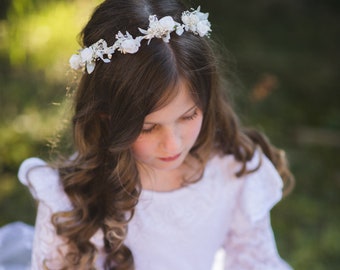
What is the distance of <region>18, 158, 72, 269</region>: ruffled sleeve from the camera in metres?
1.57

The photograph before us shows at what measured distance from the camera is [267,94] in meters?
3.56

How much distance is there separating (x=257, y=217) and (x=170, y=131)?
54 centimetres

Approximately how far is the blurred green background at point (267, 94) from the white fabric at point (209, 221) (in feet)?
1.48

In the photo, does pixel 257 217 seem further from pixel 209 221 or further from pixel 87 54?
pixel 87 54

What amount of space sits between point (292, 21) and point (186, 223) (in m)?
3.15

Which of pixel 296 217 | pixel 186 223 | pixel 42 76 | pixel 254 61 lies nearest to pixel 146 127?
pixel 186 223

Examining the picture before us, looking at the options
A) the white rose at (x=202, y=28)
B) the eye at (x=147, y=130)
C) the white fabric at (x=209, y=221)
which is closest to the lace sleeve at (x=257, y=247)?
the white fabric at (x=209, y=221)

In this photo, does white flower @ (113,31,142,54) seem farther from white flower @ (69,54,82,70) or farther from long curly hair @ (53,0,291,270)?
white flower @ (69,54,82,70)

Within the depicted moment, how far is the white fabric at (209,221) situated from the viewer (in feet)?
5.62

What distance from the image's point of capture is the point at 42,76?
3.35 meters

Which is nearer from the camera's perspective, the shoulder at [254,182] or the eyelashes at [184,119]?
the eyelashes at [184,119]

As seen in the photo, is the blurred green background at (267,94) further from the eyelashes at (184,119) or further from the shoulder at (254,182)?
the eyelashes at (184,119)

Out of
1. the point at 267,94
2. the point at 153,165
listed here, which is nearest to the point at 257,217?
the point at 153,165

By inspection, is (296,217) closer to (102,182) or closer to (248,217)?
(248,217)
